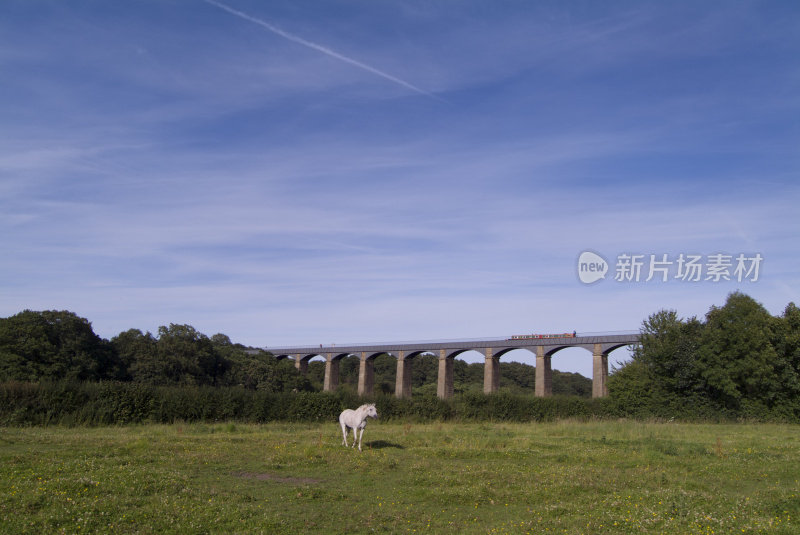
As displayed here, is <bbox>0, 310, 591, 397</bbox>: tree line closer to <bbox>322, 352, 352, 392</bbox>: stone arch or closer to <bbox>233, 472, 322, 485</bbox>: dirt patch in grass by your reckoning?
<bbox>322, 352, 352, 392</bbox>: stone arch

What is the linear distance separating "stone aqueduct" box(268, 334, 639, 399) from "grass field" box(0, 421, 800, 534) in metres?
33.4

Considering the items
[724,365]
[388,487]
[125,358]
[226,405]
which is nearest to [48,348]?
[125,358]

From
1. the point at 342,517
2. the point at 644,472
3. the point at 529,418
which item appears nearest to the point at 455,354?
the point at 529,418

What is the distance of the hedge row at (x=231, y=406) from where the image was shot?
26312mm

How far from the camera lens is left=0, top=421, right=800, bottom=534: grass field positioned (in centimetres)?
877

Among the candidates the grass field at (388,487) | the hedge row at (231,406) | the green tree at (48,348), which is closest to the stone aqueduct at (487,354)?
the hedge row at (231,406)

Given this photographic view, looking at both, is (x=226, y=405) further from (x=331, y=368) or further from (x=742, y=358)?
(x=331, y=368)

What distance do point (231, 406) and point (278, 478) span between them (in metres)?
19.3

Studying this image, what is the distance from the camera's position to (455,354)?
7438 centimetres

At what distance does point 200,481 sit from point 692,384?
115ft

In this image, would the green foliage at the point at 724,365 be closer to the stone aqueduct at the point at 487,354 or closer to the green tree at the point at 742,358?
the green tree at the point at 742,358

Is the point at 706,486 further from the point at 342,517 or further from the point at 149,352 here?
the point at 149,352

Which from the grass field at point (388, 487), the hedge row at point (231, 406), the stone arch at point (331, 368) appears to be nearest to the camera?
the grass field at point (388, 487)

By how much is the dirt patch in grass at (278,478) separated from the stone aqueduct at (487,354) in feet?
120
